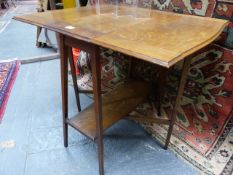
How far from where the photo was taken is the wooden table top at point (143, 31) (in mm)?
759

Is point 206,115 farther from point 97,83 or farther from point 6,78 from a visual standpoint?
point 6,78

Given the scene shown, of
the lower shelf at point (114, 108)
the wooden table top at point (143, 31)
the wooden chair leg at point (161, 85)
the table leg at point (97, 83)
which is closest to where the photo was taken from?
the wooden table top at point (143, 31)

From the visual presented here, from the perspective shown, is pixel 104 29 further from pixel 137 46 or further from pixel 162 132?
pixel 162 132

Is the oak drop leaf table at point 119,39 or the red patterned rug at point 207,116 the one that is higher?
the oak drop leaf table at point 119,39

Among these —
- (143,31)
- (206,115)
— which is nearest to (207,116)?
(206,115)

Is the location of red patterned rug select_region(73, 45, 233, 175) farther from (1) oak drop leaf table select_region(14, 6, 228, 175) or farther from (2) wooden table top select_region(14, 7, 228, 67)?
(2) wooden table top select_region(14, 7, 228, 67)

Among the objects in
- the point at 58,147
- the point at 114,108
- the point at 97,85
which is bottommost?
the point at 58,147

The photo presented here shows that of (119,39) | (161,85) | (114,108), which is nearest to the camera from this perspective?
(119,39)

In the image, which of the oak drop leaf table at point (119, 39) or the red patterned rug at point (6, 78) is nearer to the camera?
the oak drop leaf table at point (119, 39)

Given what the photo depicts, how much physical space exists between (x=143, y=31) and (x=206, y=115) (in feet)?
2.86

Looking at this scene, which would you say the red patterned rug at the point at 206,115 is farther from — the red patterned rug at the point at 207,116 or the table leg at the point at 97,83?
the table leg at the point at 97,83

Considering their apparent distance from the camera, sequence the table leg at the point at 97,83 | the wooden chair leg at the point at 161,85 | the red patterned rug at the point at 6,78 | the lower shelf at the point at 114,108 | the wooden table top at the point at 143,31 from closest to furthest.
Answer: the wooden table top at the point at 143,31, the table leg at the point at 97,83, the lower shelf at the point at 114,108, the wooden chair leg at the point at 161,85, the red patterned rug at the point at 6,78

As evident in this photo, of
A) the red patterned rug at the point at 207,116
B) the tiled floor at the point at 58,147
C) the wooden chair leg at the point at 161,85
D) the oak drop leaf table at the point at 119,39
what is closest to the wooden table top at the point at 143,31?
the oak drop leaf table at the point at 119,39

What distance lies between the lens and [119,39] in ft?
2.87
